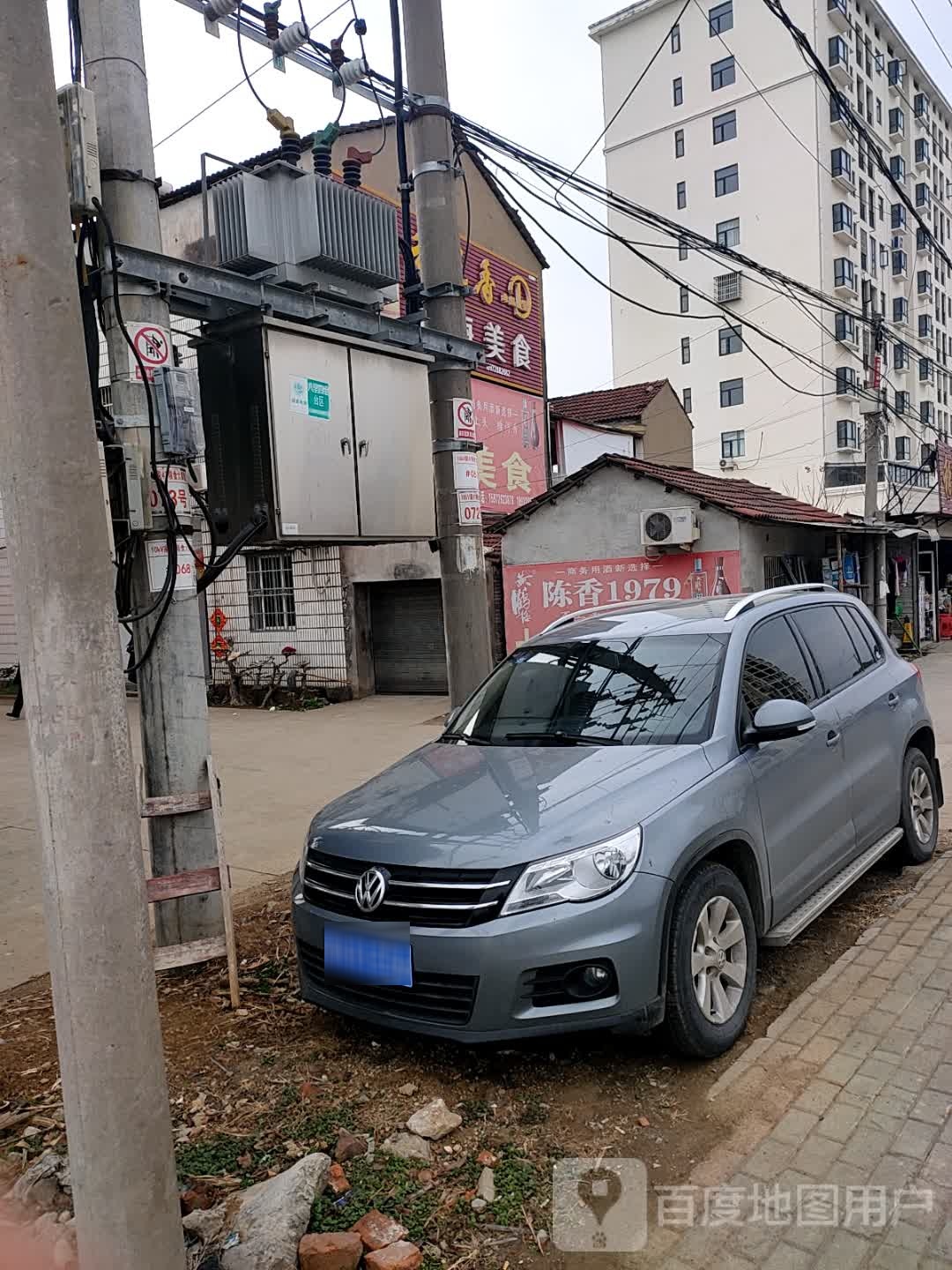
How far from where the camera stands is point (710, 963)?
Result: 11.2 ft

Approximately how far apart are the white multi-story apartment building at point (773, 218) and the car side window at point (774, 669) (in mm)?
38083

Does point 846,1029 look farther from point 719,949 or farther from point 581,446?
point 581,446

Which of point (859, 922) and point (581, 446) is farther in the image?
point (581, 446)

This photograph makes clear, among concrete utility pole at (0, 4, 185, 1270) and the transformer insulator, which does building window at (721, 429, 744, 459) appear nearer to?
the transformer insulator

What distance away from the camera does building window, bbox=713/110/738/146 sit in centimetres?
4595

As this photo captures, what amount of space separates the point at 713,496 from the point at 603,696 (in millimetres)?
8992

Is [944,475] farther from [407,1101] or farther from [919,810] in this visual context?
[407,1101]

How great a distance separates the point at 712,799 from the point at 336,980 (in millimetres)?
1527

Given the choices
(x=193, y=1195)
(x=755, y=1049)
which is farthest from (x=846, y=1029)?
(x=193, y=1195)

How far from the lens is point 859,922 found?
15.4 feet

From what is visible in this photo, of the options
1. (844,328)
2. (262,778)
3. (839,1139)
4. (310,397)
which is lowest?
(262,778)

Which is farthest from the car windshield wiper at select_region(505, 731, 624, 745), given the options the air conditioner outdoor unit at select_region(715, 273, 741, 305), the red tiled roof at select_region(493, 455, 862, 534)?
the air conditioner outdoor unit at select_region(715, 273, 741, 305)

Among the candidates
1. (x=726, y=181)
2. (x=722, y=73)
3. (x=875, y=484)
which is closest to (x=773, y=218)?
(x=726, y=181)

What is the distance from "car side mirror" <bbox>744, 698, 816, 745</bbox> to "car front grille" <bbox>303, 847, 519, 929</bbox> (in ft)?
4.31
